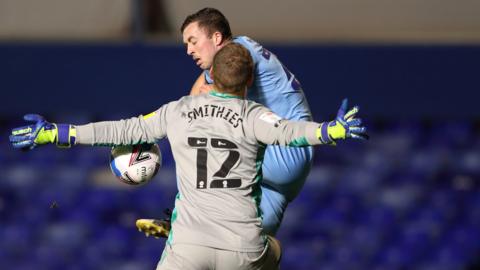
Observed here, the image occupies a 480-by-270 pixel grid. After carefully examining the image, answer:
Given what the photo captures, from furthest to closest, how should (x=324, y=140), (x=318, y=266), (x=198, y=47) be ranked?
1. (x=318, y=266)
2. (x=198, y=47)
3. (x=324, y=140)

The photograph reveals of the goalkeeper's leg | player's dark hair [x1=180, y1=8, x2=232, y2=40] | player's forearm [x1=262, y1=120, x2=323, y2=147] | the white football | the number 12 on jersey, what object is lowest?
the goalkeeper's leg

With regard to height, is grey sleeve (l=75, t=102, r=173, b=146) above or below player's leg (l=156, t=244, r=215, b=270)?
above

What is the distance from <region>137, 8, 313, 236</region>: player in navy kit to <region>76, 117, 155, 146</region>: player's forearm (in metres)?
0.47

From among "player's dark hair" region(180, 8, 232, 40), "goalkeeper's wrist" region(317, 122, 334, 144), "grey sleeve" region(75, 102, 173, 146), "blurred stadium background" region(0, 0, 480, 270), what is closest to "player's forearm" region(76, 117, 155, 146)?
"grey sleeve" region(75, 102, 173, 146)

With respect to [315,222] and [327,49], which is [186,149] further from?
[315,222]

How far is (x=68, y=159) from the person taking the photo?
27.4 feet

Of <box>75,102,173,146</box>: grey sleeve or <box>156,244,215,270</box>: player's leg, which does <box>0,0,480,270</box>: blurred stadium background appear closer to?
<box>75,102,173,146</box>: grey sleeve

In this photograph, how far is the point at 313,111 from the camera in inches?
295

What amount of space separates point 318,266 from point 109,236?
1477mm

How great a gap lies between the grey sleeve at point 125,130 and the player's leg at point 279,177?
0.70m

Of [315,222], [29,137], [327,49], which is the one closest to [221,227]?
[29,137]

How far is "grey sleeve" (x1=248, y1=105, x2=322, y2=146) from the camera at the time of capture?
4.03m

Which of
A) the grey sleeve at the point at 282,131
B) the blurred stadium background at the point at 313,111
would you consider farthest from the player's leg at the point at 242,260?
the blurred stadium background at the point at 313,111

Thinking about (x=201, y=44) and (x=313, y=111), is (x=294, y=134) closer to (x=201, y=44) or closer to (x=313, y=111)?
(x=201, y=44)
